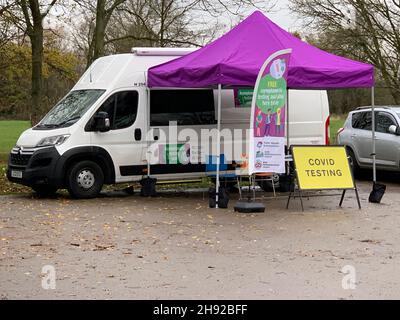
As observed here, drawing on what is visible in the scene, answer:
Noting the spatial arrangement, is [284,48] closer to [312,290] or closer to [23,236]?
[23,236]

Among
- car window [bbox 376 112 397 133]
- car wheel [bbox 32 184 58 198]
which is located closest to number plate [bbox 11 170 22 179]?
car wheel [bbox 32 184 58 198]

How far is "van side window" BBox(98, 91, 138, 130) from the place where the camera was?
12945 mm

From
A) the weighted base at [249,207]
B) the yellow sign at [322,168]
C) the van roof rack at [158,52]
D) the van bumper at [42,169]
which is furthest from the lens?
the van roof rack at [158,52]

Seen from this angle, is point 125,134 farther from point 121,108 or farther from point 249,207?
point 249,207

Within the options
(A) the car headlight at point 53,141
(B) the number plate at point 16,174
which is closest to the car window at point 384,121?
(A) the car headlight at point 53,141

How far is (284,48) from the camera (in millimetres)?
11977

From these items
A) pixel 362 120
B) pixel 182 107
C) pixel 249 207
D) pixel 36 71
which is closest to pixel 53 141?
pixel 182 107

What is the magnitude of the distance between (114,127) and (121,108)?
42 centimetres

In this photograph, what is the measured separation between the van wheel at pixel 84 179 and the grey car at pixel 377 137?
6458mm

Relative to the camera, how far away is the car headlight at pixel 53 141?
1254cm

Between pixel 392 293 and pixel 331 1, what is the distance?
21.1m

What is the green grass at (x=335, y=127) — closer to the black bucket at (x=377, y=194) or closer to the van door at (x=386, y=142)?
the van door at (x=386, y=142)

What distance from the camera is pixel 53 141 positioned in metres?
12.6
